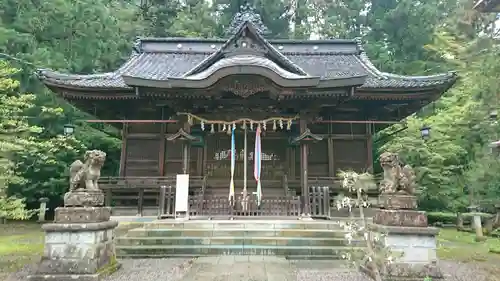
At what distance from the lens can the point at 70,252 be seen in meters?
5.20

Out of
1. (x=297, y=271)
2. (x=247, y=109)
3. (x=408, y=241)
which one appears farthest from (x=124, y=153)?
→ (x=408, y=241)

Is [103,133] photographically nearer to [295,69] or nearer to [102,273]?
[295,69]

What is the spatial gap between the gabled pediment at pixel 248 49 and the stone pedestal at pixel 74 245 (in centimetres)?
688

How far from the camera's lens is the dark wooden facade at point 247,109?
1002 centimetres

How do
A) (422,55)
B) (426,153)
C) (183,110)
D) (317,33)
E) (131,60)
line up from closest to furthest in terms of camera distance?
(183,110), (426,153), (131,60), (422,55), (317,33)

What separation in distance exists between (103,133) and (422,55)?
77.3 ft


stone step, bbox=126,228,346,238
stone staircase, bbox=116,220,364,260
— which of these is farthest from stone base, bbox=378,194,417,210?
stone step, bbox=126,228,346,238

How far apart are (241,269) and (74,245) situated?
275 centimetres

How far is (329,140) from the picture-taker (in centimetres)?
1202

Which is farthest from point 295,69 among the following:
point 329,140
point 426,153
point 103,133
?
point 103,133

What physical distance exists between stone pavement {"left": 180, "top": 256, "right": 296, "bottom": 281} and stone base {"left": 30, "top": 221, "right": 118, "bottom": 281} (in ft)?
4.78

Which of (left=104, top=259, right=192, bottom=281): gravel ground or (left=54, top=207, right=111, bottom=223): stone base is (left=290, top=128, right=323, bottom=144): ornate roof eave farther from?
(left=54, top=207, right=111, bottom=223): stone base

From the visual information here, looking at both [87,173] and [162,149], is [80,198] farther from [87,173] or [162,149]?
[162,149]

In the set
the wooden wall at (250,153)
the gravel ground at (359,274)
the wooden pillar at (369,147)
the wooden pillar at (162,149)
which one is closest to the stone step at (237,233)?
the gravel ground at (359,274)
